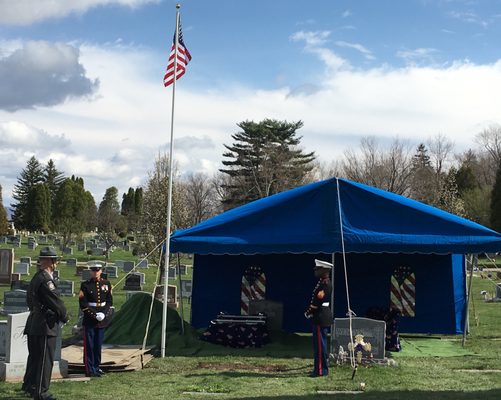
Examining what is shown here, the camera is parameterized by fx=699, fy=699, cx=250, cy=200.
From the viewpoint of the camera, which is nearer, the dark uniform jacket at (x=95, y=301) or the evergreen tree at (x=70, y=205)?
the dark uniform jacket at (x=95, y=301)

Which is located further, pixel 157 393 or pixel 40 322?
pixel 157 393

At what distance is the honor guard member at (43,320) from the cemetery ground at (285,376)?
57 centimetres

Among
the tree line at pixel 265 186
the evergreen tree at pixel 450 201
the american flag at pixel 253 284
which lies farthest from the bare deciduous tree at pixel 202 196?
the american flag at pixel 253 284

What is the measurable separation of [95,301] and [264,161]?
5801 cm

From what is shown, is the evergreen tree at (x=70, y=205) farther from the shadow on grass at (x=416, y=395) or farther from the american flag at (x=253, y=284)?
the shadow on grass at (x=416, y=395)

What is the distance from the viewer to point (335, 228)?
14016 millimetres

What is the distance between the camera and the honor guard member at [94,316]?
11133mm

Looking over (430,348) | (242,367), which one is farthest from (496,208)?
(242,367)

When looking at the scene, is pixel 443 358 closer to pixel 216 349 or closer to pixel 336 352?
pixel 336 352

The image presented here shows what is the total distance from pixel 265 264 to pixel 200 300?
71.2 inches

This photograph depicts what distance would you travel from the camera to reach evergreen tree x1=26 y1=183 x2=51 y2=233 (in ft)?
258

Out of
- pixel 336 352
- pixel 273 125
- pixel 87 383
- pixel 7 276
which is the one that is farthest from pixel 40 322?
pixel 273 125

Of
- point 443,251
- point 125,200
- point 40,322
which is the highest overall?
point 125,200

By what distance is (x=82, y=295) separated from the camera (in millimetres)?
11344
